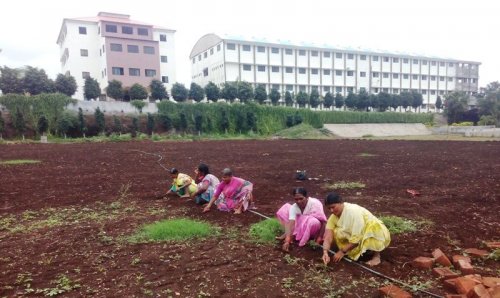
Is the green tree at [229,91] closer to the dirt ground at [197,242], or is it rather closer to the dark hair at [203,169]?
the dirt ground at [197,242]

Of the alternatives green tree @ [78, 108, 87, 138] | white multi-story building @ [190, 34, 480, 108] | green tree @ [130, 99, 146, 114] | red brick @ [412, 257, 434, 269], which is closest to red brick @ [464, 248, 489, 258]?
red brick @ [412, 257, 434, 269]

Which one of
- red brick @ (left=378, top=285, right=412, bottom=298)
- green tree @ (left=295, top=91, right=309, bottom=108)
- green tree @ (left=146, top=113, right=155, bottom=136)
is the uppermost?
green tree @ (left=295, top=91, right=309, bottom=108)

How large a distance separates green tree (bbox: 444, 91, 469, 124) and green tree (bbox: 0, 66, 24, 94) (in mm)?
53675

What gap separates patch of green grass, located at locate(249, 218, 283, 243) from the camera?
553 cm

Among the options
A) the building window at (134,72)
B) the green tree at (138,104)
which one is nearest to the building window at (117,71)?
the building window at (134,72)

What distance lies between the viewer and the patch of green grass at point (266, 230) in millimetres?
5531

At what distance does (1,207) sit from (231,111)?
115 ft

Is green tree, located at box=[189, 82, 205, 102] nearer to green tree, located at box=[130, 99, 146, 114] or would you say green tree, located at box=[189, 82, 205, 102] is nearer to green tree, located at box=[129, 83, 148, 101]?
green tree, located at box=[129, 83, 148, 101]

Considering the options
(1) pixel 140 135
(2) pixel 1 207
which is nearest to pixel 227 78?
(1) pixel 140 135

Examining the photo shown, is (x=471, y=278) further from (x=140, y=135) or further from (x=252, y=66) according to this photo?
(x=252, y=66)

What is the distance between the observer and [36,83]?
3591cm

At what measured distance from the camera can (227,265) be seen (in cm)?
464

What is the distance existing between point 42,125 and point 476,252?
3559 cm

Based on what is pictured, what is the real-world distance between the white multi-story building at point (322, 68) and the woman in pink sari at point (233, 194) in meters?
49.7
